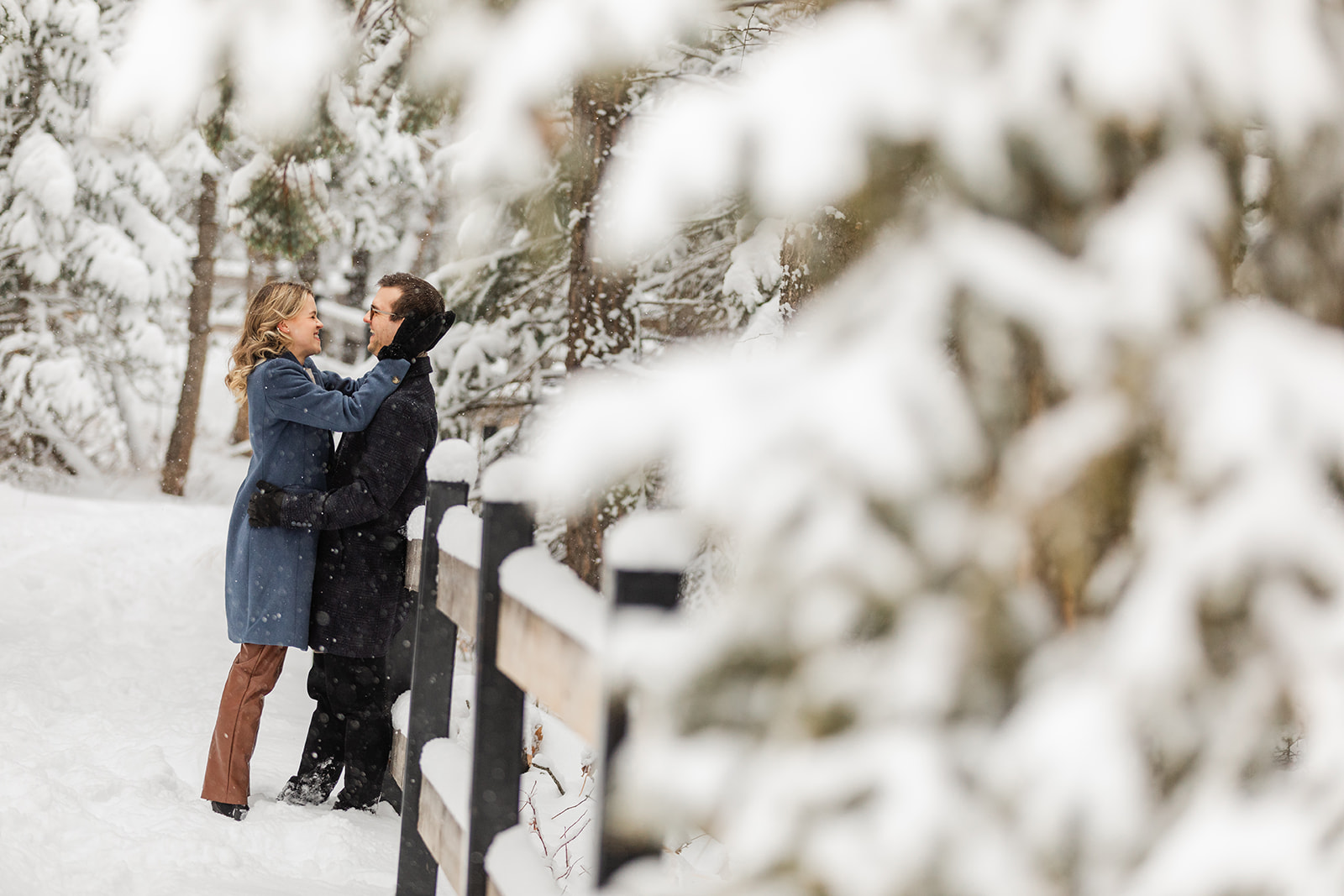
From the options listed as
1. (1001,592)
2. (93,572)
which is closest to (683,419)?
(1001,592)

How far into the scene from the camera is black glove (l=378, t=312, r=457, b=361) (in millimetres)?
4137

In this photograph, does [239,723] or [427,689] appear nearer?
[427,689]

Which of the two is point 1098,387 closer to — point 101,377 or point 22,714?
point 22,714

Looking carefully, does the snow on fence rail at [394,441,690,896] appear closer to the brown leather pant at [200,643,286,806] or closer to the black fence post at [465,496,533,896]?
the black fence post at [465,496,533,896]

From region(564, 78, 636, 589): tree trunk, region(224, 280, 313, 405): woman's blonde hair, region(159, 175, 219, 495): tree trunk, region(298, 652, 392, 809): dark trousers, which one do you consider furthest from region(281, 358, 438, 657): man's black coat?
region(159, 175, 219, 495): tree trunk

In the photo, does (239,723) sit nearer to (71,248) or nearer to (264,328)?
(264,328)

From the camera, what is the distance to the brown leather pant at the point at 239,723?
13.2 feet

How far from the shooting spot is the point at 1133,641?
99 centimetres

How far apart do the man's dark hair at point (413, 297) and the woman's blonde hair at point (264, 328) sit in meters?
0.38

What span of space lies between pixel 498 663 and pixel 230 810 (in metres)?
2.42

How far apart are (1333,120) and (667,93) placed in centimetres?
531

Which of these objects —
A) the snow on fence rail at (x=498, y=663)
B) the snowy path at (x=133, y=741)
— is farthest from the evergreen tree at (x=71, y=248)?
the snow on fence rail at (x=498, y=663)

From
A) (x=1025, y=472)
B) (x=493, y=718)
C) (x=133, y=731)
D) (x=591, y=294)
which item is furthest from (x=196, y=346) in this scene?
(x=1025, y=472)

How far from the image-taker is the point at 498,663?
2.21 meters
